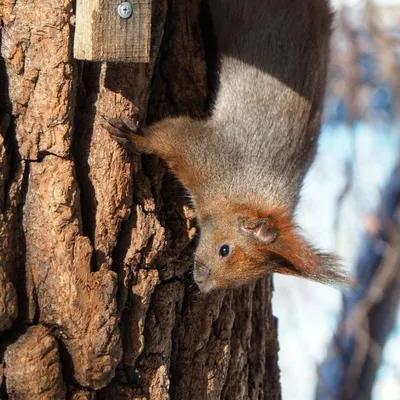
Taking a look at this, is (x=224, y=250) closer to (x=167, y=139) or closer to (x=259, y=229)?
(x=259, y=229)

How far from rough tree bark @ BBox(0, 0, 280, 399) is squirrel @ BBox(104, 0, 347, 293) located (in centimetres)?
29

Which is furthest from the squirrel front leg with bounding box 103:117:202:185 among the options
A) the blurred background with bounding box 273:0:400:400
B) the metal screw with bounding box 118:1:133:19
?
the blurred background with bounding box 273:0:400:400

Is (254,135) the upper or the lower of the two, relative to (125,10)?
lower

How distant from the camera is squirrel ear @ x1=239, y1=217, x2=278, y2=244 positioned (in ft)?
9.63

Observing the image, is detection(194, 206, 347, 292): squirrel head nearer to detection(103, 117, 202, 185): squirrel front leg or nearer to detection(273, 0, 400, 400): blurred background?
detection(103, 117, 202, 185): squirrel front leg

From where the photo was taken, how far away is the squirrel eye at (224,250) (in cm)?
302

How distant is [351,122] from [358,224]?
0.98 meters

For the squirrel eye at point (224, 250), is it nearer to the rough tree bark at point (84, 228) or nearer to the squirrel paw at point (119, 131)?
the rough tree bark at point (84, 228)

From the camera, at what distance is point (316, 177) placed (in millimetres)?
7352

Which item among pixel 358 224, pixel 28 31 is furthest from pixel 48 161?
pixel 358 224

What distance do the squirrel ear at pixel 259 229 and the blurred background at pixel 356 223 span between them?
2.49 meters

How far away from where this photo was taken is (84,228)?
2395 mm

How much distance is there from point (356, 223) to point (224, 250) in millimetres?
4000

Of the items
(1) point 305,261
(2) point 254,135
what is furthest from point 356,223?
(1) point 305,261
